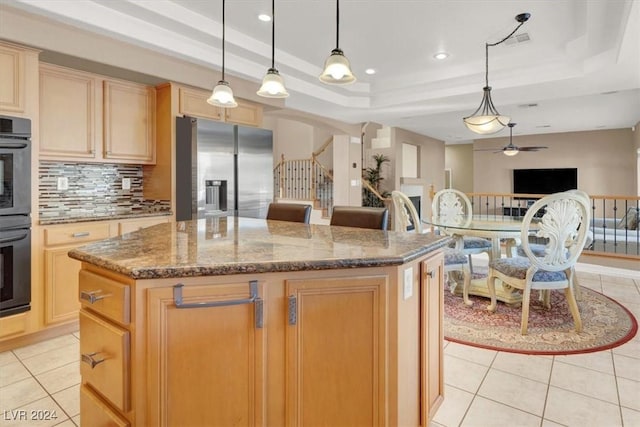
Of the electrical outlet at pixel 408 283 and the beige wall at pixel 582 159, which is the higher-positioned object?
the beige wall at pixel 582 159

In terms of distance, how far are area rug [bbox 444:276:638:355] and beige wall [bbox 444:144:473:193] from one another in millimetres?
9845

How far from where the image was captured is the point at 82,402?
1.45m

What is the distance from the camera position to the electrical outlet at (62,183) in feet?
11.0

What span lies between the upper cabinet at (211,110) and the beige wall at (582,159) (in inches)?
326

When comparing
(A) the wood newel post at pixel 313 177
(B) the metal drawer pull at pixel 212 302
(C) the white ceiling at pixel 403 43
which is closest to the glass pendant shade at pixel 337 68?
(C) the white ceiling at pixel 403 43

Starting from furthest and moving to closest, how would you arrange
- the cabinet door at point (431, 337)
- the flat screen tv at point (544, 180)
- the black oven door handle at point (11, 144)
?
the flat screen tv at point (544, 180) → the black oven door handle at point (11, 144) → the cabinet door at point (431, 337)

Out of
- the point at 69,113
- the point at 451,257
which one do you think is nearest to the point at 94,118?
the point at 69,113

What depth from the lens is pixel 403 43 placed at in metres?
3.95

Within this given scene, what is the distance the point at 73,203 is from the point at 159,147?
37.9 inches

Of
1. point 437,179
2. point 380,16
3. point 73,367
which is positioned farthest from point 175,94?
point 437,179

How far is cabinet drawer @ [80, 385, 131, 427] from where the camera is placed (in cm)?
127

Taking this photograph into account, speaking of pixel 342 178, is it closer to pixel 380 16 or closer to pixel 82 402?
pixel 380 16

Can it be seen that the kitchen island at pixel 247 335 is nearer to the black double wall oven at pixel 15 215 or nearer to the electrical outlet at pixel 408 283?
the electrical outlet at pixel 408 283

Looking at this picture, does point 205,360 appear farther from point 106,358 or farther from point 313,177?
point 313,177
